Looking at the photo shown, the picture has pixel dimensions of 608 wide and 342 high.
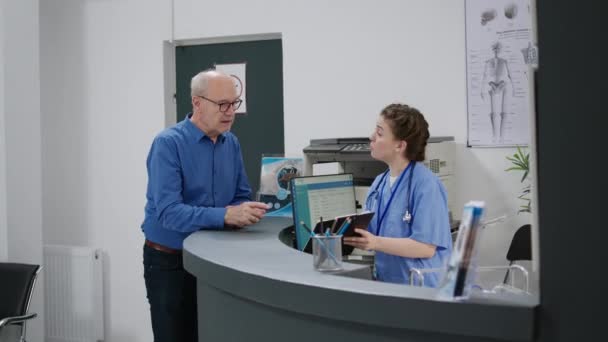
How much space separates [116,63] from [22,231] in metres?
1.37

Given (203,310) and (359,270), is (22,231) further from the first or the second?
(359,270)

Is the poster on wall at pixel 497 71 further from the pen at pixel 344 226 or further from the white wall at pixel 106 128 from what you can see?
the white wall at pixel 106 128

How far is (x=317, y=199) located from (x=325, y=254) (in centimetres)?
Result: 80

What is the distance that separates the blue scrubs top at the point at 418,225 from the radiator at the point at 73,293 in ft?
9.21

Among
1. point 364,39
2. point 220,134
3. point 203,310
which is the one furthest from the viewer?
point 364,39

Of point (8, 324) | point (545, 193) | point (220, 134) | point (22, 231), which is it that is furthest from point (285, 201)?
point (545, 193)

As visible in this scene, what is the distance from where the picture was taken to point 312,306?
1597 millimetres

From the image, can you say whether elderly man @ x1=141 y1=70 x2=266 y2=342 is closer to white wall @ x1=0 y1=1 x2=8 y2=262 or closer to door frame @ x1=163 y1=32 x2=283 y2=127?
white wall @ x1=0 y1=1 x2=8 y2=262

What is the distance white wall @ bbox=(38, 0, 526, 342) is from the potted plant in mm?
62

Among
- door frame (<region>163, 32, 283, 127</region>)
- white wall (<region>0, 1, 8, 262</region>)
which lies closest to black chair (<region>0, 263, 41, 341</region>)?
white wall (<region>0, 1, 8, 262</region>)

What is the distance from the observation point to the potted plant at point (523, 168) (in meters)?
3.49

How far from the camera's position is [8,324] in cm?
332

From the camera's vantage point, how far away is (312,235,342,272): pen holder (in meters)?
1.77

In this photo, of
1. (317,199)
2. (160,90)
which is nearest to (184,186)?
(317,199)
